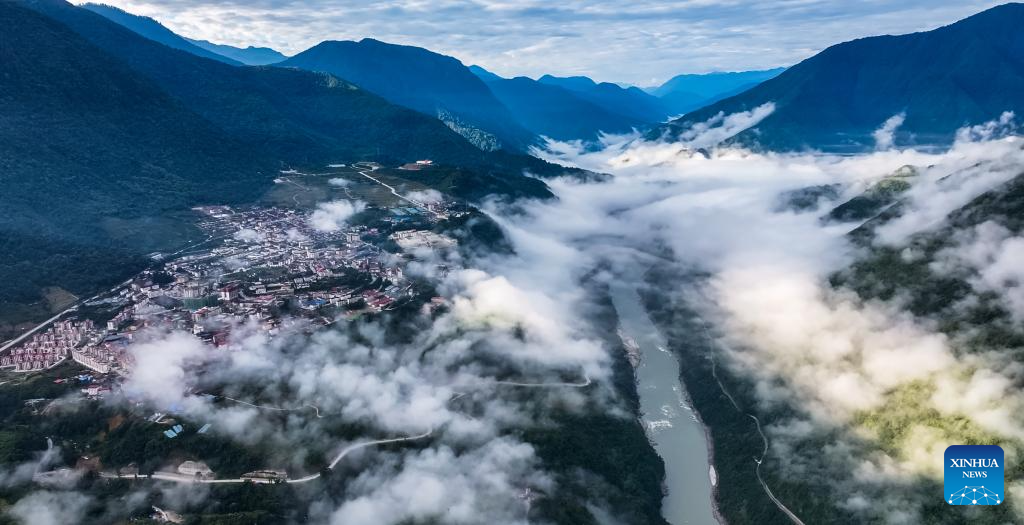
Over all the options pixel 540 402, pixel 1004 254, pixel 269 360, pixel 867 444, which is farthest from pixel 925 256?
pixel 269 360

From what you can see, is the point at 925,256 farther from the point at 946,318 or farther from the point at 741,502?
the point at 741,502

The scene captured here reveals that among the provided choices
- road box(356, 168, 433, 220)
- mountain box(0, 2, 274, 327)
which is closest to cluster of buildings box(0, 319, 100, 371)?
mountain box(0, 2, 274, 327)

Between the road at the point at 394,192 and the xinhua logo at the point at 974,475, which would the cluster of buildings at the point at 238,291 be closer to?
the road at the point at 394,192

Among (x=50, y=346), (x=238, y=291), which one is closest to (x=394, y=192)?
(x=238, y=291)

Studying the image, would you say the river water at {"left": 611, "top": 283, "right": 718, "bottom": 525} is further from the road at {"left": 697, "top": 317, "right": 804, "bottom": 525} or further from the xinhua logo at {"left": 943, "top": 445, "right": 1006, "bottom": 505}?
the xinhua logo at {"left": 943, "top": 445, "right": 1006, "bottom": 505}

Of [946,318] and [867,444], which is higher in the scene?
[946,318]

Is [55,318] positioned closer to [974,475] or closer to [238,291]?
[238,291]
